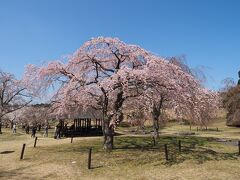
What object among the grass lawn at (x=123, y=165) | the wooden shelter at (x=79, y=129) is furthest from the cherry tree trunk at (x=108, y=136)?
the wooden shelter at (x=79, y=129)

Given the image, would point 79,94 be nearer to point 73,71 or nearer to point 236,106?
point 73,71

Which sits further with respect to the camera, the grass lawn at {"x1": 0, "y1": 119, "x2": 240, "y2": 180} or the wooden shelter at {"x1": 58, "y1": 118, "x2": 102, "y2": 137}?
the wooden shelter at {"x1": 58, "y1": 118, "x2": 102, "y2": 137}

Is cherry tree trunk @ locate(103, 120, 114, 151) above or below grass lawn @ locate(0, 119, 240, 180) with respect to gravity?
above

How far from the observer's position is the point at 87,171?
20.5 meters

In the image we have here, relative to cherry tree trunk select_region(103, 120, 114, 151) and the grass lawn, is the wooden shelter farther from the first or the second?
the grass lawn

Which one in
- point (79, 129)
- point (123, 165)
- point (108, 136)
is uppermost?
point (79, 129)

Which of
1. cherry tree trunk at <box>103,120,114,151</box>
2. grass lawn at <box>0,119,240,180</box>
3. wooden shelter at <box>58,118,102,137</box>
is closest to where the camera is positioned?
grass lawn at <box>0,119,240,180</box>

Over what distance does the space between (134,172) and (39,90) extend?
46.8ft

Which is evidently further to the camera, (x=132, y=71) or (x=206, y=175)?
(x=132, y=71)

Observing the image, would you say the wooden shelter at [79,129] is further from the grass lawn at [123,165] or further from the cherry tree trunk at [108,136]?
the grass lawn at [123,165]

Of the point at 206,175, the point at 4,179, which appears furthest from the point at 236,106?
the point at 4,179

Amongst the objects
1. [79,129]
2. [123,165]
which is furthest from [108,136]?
[79,129]

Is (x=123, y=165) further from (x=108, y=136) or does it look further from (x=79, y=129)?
(x=79, y=129)

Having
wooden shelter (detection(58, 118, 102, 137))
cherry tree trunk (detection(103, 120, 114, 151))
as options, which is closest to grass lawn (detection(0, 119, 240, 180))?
cherry tree trunk (detection(103, 120, 114, 151))
